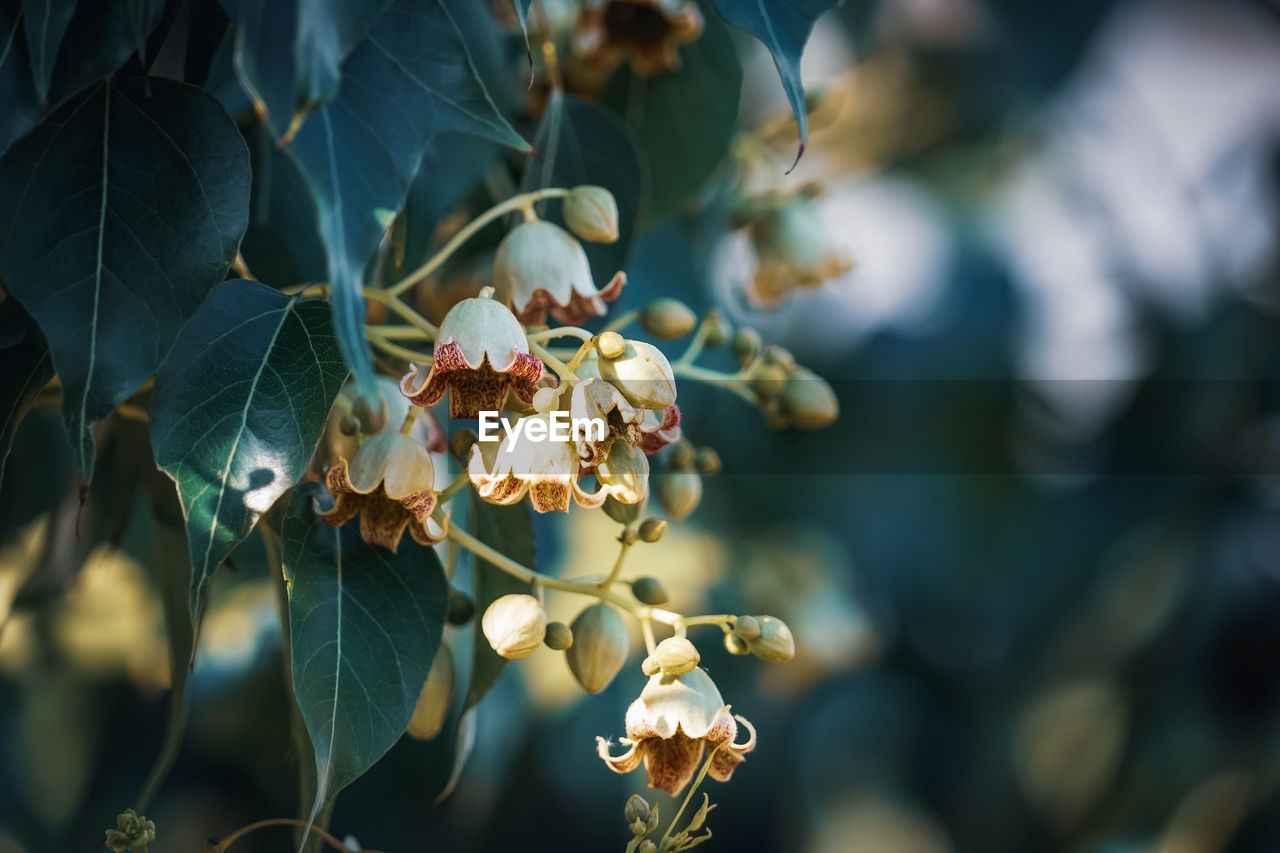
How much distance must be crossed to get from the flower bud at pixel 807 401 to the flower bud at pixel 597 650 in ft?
0.42

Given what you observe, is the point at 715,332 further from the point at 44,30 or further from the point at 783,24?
the point at 44,30

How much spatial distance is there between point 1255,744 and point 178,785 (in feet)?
5.03

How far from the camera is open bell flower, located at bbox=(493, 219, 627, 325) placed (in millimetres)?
415

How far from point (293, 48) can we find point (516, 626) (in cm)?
19

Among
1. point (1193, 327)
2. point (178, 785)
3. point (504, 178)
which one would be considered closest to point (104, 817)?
point (178, 785)

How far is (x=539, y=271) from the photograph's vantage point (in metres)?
0.42

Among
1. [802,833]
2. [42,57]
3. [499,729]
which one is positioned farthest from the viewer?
[802,833]

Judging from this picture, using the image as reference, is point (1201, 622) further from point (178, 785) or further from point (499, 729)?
point (178, 785)

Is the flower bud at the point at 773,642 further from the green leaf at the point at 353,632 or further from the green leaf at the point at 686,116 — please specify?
Answer: the green leaf at the point at 686,116

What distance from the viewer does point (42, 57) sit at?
0.31m

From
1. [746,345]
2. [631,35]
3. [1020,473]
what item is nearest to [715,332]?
[746,345]

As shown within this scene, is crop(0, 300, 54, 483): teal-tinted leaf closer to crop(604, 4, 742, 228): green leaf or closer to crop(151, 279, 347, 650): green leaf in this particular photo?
crop(151, 279, 347, 650): green leaf

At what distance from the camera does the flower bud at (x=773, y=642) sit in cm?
37

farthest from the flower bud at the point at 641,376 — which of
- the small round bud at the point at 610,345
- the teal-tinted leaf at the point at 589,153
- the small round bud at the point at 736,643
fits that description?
the teal-tinted leaf at the point at 589,153
